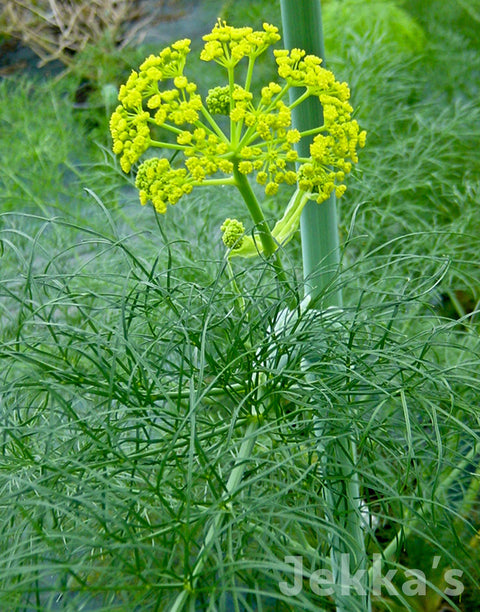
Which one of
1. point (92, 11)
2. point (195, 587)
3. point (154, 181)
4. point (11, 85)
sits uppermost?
point (92, 11)

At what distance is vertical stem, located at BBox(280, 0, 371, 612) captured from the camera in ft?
1.21

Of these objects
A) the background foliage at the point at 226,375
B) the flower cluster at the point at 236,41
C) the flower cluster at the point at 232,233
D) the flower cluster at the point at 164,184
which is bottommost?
the background foliage at the point at 226,375

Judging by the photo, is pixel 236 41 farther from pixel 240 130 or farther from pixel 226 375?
pixel 226 375

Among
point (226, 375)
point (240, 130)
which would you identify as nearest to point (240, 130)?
point (240, 130)

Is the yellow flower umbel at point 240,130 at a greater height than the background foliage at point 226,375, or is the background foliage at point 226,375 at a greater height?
the yellow flower umbel at point 240,130

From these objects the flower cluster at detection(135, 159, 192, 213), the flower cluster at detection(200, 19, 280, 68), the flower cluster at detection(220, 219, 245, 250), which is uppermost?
the flower cluster at detection(200, 19, 280, 68)

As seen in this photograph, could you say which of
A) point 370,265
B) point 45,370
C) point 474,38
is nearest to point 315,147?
point 45,370

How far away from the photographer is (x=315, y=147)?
38 cm

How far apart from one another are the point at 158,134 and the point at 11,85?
2.23 ft

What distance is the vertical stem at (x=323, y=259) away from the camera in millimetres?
368

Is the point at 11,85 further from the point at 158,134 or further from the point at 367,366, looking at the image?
the point at 367,366

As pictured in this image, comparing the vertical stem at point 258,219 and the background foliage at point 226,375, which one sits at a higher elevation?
the vertical stem at point 258,219

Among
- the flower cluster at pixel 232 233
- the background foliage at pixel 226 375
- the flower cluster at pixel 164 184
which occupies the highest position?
the flower cluster at pixel 164 184

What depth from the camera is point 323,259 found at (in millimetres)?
405
